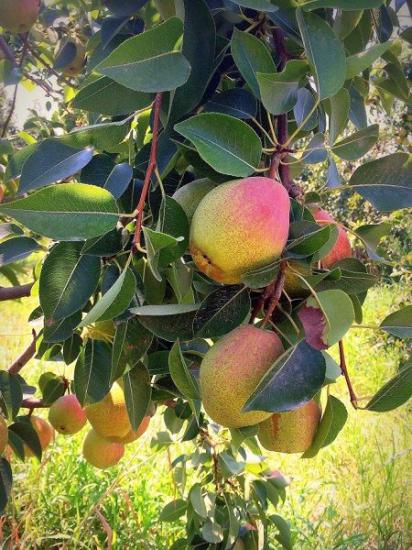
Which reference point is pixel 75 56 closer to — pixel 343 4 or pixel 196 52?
pixel 196 52

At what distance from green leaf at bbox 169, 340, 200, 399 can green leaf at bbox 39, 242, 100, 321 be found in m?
0.11

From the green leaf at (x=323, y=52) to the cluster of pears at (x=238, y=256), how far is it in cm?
11

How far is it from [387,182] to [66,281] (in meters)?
0.36

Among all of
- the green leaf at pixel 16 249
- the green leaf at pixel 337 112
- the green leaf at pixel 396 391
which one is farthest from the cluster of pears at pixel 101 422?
the green leaf at pixel 337 112

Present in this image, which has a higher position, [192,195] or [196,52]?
[196,52]

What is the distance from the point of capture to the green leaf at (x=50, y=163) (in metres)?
0.60

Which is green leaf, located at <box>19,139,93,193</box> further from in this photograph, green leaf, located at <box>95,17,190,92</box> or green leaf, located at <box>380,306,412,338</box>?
green leaf, located at <box>380,306,412,338</box>

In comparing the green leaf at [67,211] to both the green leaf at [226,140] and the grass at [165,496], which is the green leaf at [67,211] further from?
the grass at [165,496]

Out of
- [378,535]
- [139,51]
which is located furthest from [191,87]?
[378,535]

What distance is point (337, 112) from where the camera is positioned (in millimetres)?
630

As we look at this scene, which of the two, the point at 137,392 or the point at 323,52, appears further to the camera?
the point at 137,392

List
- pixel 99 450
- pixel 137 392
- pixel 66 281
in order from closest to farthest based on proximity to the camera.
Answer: pixel 66 281 < pixel 137 392 < pixel 99 450

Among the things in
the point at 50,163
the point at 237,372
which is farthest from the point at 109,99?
the point at 237,372

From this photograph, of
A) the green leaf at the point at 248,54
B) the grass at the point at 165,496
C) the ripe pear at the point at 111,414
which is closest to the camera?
the green leaf at the point at 248,54
